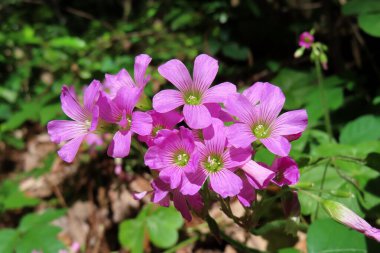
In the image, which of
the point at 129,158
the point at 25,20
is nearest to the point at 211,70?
the point at 129,158

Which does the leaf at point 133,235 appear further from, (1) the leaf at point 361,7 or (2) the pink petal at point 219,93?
(1) the leaf at point 361,7

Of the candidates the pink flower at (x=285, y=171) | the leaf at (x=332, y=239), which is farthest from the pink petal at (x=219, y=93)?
the leaf at (x=332, y=239)

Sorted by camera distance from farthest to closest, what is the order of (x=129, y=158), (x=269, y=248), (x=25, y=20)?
(x=25, y=20), (x=129, y=158), (x=269, y=248)

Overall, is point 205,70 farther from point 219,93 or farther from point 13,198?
point 13,198

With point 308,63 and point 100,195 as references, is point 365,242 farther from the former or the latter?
point 100,195

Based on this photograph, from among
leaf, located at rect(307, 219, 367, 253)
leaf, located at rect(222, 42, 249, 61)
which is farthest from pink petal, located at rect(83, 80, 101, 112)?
leaf, located at rect(222, 42, 249, 61)

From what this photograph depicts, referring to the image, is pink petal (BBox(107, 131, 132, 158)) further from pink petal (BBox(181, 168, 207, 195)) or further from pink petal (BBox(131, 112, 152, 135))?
pink petal (BBox(181, 168, 207, 195))

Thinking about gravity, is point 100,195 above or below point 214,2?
below
